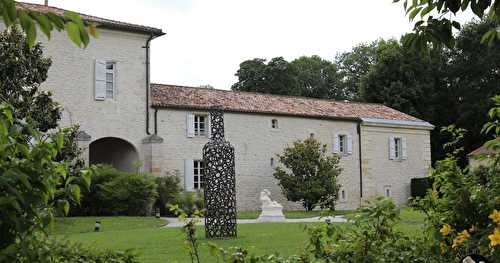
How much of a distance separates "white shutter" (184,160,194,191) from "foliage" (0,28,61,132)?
802 centimetres

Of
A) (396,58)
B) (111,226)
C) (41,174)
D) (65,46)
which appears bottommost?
(111,226)

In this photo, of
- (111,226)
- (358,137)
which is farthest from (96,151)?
(358,137)

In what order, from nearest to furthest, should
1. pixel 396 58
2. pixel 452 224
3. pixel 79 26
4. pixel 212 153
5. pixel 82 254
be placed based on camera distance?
pixel 79 26, pixel 82 254, pixel 452 224, pixel 212 153, pixel 396 58

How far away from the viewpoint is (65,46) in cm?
2378

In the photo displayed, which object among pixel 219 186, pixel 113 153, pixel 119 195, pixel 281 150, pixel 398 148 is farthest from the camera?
pixel 398 148

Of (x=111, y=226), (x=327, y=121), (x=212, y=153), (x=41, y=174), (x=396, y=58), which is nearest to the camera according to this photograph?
(x=41, y=174)

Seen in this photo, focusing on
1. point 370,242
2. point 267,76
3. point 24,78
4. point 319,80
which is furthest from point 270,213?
A: point 319,80

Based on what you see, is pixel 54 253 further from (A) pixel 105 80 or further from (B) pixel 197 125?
(B) pixel 197 125

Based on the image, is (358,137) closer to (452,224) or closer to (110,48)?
(110,48)

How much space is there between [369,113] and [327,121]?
3275 millimetres

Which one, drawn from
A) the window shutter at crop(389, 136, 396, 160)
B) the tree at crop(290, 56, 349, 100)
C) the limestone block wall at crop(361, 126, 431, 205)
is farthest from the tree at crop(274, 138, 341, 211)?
the tree at crop(290, 56, 349, 100)

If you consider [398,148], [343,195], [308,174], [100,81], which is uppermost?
[100,81]

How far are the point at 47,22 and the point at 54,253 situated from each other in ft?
3.81

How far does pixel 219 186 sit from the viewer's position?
13.7 m
